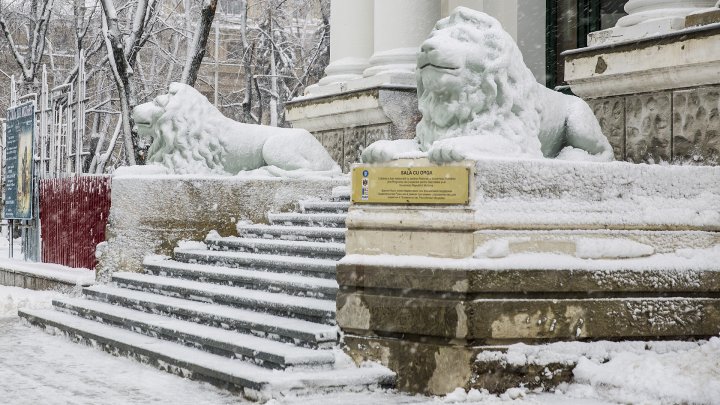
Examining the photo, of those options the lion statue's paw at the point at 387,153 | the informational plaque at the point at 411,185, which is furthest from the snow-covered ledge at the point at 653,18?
the informational plaque at the point at 411,185

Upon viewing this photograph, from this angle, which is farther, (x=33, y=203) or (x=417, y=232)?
(x=33, y=203)

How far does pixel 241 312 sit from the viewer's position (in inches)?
363

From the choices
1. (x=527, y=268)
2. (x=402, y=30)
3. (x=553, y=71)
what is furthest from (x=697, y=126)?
(x=402, y=30)

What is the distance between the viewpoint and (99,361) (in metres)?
9.20

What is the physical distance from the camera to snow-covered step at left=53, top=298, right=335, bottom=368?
7.67 meters

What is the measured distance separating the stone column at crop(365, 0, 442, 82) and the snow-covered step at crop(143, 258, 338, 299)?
4.86 meters

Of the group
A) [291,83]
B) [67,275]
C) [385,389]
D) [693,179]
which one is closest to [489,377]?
[385,389]

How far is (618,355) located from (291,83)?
32.0m

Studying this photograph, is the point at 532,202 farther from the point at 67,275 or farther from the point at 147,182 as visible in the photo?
the point at 67,275

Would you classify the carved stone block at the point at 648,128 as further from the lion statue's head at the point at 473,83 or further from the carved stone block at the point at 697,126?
the lion statue's head at the point at 473,83

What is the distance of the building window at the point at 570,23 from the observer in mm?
14547

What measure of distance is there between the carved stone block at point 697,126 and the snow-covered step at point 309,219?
3286mm

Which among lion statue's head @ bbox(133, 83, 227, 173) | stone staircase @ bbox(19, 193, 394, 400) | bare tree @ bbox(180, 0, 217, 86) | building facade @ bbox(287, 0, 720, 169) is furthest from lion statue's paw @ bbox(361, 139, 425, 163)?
bare tree @ bbox(180, 0, 217, 86)

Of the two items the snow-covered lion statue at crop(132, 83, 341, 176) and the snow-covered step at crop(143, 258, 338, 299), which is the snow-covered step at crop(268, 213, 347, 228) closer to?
the snow-covered lion statue at crop(132, 83, 341, 176)
